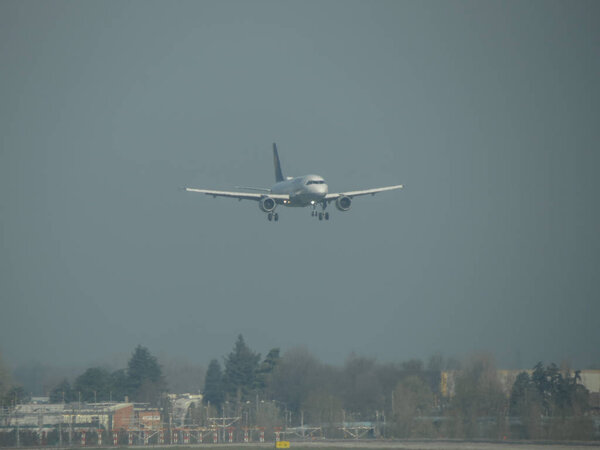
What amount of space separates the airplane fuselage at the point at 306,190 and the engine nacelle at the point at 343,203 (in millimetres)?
2052

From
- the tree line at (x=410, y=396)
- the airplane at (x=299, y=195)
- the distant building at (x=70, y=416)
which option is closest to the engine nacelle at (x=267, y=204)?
the airplane at (x=299, y=195)

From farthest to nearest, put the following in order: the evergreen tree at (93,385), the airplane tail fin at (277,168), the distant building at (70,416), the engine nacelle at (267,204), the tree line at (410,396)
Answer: the airplane tail fin at (277,168)
the evergreen tree at (93,385)
the engine nacelle at (267,204)
the distant building at (70,416)
the tree line at (410,396)

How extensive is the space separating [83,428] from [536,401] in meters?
48.0

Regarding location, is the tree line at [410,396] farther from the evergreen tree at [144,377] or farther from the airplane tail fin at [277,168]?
the airplane tail fin at [277,168]

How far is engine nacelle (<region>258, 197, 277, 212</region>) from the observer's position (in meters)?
104

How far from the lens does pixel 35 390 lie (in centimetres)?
15350

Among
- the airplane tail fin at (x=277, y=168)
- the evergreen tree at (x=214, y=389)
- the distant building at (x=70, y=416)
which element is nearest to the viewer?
the distant building at (x=70, y=416)

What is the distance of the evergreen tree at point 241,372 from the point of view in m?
121

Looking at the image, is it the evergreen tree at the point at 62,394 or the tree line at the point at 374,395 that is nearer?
the tree line at the point at 374,395

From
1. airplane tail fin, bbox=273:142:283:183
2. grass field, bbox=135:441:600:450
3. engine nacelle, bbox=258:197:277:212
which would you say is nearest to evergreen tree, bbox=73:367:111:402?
grass field, bbox=135:441:600:450

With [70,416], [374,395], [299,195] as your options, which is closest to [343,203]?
[299,195]

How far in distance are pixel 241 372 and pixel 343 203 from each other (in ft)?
104

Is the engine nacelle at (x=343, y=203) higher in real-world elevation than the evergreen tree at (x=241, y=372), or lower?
higher

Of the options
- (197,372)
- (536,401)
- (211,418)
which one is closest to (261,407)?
(211,418)
